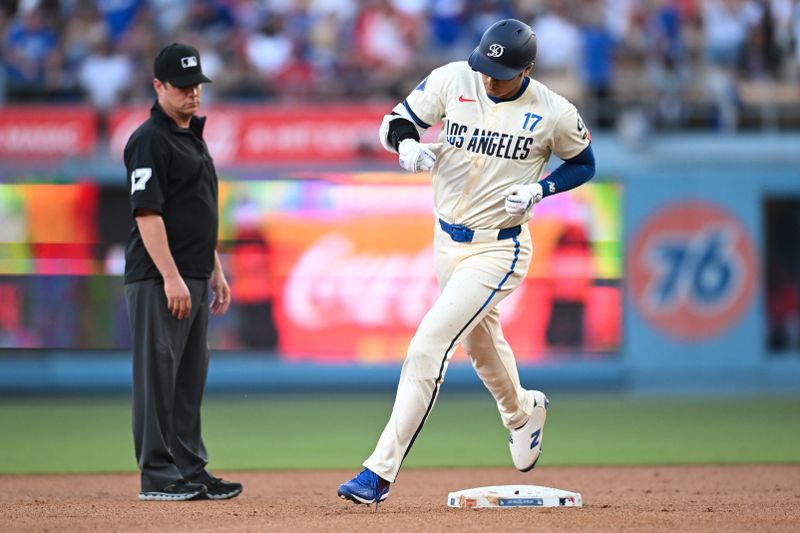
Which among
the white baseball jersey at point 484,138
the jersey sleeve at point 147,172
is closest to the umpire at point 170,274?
the jersey sleeve at point 147,172

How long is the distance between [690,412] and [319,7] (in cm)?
769

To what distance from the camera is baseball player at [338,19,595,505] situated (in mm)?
5938

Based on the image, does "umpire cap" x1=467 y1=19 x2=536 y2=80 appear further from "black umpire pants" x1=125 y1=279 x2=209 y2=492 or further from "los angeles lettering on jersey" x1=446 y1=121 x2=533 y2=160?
"black umpire pants" x1=125 y1=279 x2=209 y2=492

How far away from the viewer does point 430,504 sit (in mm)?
6555

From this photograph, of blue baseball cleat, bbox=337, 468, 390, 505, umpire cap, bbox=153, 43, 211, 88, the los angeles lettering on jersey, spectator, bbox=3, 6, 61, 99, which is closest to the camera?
blue baseball cleat, bbox=337, 468, 390, 505

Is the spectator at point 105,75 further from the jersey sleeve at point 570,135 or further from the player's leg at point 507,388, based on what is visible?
the jersey sleeve at point 570,135

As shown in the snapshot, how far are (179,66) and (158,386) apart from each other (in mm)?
1667

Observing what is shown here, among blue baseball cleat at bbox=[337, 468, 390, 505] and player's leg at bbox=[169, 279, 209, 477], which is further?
player's leg at bbox=[169, 279, 209, 477]

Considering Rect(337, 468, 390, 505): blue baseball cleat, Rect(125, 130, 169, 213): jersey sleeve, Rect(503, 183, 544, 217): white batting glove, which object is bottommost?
Rect(337, 468, 390, 505): blue baseball cleat

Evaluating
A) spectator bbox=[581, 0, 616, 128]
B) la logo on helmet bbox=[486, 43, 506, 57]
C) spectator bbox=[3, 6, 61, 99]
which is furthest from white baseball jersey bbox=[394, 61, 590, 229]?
spectator bbox=[3, 6, 61, 99]

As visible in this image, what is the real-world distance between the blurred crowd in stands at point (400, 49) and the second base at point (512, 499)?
33.7 feet

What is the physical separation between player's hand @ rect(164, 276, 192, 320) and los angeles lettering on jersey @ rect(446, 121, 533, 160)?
5.23 ft

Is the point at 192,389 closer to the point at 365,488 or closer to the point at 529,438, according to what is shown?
the point at 365,488

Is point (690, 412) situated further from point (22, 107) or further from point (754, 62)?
point (22, 107)
